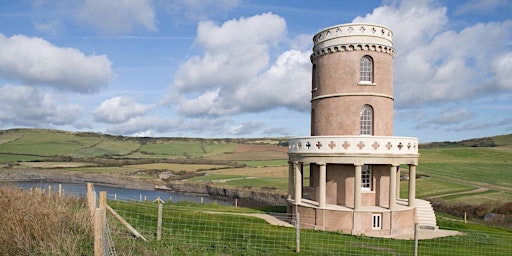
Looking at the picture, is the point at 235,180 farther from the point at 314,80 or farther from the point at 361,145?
the point at 361,145

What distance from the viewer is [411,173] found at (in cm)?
2402

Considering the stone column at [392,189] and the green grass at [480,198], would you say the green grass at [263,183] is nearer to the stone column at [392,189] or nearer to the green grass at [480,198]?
the green grass at [480,198]

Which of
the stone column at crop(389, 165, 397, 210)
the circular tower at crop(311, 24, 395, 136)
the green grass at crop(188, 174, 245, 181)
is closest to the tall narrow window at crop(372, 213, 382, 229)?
the stone column at crop(389, 165, 397, 210)

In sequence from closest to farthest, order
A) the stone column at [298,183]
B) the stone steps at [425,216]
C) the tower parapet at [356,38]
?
the stone column at [298,183] → the tower parapet at [356,38] → the stone steps at [425,216]

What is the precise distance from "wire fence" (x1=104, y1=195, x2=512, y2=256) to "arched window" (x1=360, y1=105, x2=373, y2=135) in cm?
659

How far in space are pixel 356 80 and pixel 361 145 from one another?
4.58 metres

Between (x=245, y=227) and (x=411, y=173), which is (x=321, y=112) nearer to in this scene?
(x=411, y=173)

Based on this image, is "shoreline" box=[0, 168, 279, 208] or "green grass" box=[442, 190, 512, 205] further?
"shoreline" box=[0, 168, 279, 208]

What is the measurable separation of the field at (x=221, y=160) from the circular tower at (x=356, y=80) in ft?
77.3

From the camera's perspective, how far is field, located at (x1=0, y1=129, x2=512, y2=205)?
5238 centimetres

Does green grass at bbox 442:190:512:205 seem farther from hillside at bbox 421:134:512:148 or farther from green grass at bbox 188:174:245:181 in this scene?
hillside at bbox 421:134:512:148

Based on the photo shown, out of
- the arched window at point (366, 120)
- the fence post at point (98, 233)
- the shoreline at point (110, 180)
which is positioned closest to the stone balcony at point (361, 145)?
the arched window at point (366, 120)

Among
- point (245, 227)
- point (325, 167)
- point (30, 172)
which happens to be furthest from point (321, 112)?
point (30, 172)

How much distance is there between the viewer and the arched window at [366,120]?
80.4 ft
